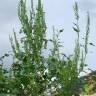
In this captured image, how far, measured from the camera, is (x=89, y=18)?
26.2 feet

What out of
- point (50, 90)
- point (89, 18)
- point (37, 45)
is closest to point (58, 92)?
point (50, 90)

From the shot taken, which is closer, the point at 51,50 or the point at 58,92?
the point at 58,92

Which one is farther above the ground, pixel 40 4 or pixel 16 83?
pixel 40 4

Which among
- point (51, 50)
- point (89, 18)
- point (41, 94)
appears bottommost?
point (41, 94)

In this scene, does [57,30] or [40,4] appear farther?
[57,30]

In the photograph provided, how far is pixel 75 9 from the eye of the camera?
8.11 meters

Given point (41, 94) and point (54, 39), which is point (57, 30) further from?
point (41, 94)

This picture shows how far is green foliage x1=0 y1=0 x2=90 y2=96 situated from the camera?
752cm

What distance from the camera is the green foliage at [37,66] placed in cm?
752

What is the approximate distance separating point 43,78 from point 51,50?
57cm

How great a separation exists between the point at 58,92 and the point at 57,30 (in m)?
1.26

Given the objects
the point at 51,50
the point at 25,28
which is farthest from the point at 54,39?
the point at 25,28

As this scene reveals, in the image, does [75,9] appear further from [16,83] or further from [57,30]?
[16,83]

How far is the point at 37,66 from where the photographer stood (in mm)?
7805
